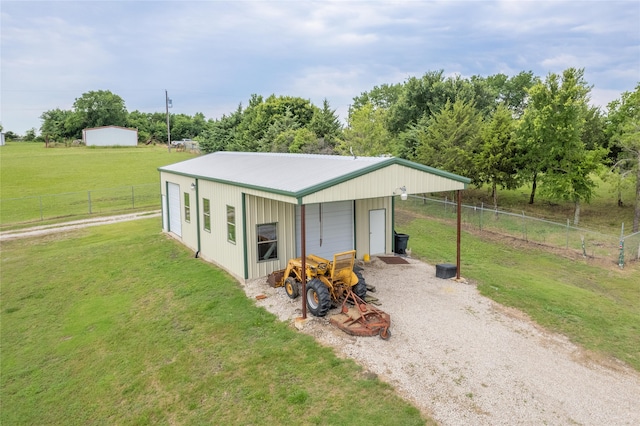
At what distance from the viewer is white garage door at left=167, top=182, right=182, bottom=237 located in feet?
61.6

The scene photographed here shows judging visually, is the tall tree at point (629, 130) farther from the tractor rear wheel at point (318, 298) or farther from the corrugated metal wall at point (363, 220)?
the tractor rear wheel at point (318, 298)

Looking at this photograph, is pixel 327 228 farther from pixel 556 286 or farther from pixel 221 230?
pixel 556 286

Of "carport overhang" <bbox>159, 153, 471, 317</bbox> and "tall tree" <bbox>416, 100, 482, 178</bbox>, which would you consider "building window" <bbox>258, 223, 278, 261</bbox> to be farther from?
"tall tree" <bbox>416, 100, 482, 178</bbox>

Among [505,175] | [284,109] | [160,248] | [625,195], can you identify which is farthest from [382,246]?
[284,109]

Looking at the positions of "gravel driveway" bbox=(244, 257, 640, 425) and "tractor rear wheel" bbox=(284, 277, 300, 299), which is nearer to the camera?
"gravel driveway" bbox=(244, 257, 640, 425)

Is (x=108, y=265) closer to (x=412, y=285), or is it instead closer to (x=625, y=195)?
(x=412, y=285)

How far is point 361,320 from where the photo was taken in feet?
31.6

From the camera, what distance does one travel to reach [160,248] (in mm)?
17797

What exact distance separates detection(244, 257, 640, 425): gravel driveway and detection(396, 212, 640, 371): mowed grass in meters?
0.77

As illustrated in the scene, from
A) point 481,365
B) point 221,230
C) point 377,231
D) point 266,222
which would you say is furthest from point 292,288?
point 377,231

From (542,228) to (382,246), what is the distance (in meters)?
10.0

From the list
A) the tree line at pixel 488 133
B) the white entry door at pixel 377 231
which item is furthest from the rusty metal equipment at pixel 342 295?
the tree line at pixel 488 133

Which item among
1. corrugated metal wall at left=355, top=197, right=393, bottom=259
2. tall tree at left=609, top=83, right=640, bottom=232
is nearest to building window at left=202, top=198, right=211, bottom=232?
corrugated metal wall at left=355, top=197, right=393, bottom=259

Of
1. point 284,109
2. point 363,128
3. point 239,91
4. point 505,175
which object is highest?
point 239,91
